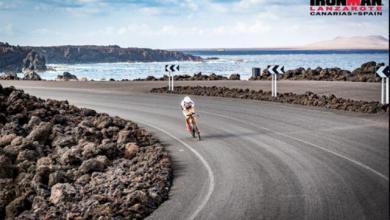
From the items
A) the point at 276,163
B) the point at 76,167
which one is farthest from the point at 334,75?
the point at 76,167

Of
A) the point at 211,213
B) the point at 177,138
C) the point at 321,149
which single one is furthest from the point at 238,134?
the point at 211,213

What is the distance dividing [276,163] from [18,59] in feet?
446

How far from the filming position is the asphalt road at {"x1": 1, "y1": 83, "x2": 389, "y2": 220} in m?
11.3

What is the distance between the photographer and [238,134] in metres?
20.6

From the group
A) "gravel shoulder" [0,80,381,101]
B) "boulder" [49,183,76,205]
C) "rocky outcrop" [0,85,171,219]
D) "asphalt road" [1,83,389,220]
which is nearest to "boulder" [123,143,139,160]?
"rocky outcrop" [0,85,171,219]

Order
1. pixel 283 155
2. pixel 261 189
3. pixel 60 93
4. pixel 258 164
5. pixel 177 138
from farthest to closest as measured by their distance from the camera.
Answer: pixel 60 93, pixel 177 138, pixel 283 155, pixel 258 164, pixel 261 189

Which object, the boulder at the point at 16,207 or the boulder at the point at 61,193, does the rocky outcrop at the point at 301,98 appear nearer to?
the boulder at the point at 61,193

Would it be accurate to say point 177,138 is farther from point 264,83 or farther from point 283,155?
point 264,83

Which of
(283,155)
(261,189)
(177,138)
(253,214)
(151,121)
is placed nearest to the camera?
(253,214)

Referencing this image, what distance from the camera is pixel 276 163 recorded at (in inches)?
605

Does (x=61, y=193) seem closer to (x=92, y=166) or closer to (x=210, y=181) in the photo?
(x=92, y=166)

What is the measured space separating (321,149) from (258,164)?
2.63 meters

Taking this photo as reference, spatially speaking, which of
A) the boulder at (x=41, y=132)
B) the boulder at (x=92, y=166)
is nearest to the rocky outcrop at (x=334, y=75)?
the boulder at (x=41, y=132)

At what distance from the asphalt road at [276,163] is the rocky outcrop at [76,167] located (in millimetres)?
693
